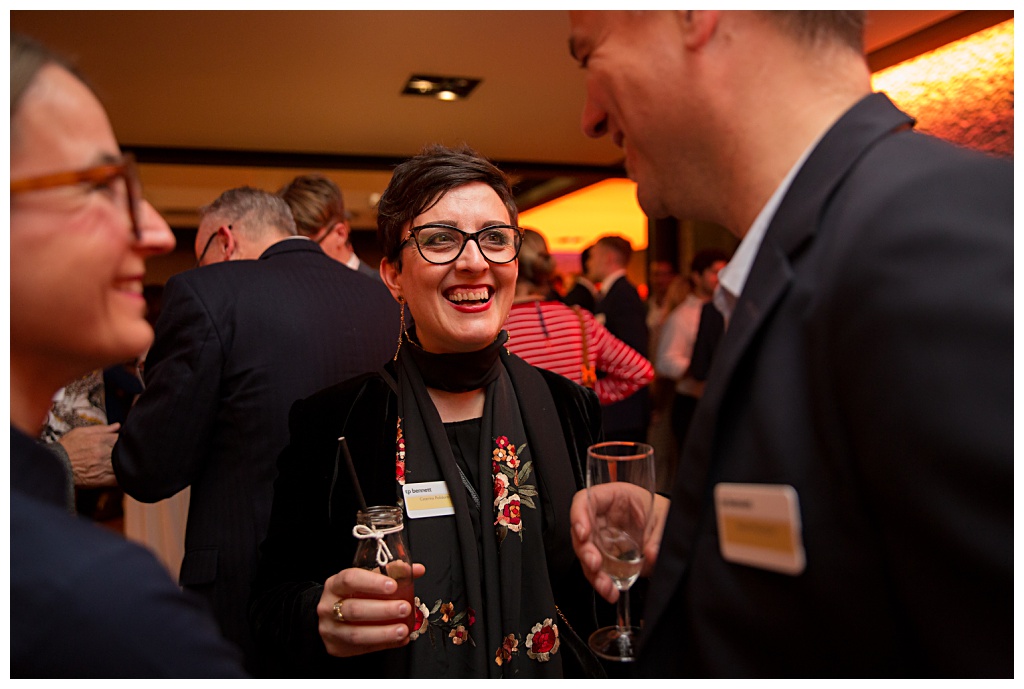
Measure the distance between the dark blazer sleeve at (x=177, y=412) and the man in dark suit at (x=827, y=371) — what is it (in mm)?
1551

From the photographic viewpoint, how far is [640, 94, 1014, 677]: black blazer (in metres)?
0.60

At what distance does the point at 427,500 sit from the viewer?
4.96ft

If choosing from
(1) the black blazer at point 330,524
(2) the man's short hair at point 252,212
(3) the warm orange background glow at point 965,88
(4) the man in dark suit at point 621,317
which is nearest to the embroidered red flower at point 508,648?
(1) the black blazer at point 330,524

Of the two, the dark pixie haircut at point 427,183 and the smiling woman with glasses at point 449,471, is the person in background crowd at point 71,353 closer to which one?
the smiling woman with glasses at point 449,471

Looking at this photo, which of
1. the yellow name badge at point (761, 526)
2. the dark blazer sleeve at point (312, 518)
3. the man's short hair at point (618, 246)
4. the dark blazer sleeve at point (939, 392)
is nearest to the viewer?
the dark blazer sleeve at point (939, 392)

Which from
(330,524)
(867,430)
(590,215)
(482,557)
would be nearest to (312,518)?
(330,524)

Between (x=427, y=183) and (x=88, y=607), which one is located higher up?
(x=427, y=183)

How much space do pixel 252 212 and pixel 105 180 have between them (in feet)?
6.20

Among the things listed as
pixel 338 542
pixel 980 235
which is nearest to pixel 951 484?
pixel 980 235

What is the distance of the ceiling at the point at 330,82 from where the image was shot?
14.4ft

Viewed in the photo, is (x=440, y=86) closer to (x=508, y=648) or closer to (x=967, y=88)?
(x=967, y=88)

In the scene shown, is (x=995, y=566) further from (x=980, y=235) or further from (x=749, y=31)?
(x=749, y=31)

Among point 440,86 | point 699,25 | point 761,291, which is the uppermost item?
point 440,86

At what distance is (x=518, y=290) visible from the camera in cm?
323
